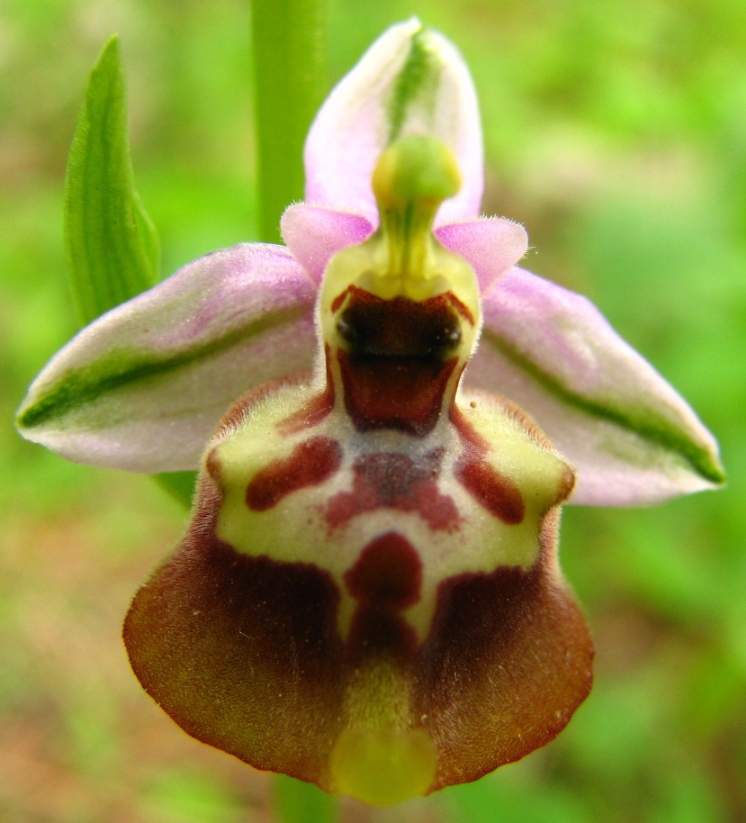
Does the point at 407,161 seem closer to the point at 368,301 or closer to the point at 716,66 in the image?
the point at 368,301

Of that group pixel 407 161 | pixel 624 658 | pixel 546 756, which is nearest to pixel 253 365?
pixel 407 161

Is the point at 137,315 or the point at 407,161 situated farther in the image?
the point at 137,315

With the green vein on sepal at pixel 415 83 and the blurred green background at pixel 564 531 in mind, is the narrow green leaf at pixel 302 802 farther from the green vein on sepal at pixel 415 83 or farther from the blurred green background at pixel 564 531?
the green vein on sepal at pixel 415 83

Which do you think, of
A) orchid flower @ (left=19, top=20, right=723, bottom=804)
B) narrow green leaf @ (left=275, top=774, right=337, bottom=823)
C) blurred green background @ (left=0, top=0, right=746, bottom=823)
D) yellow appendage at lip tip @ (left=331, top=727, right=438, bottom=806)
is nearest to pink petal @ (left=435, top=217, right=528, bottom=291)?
orchid flower @ (left=19, top=20, right=723, bottom=804)

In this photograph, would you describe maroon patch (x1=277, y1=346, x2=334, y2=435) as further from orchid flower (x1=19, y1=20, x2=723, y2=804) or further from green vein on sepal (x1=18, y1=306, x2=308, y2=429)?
green vein on sepal (x1=18, y1=306, x2=308, y2=429)

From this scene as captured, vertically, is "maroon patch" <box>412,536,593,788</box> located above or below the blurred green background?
above

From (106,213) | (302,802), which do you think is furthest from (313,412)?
(302,802)
